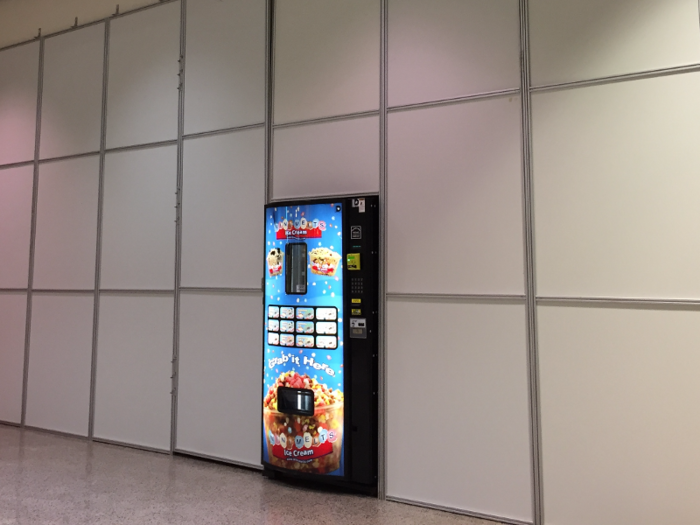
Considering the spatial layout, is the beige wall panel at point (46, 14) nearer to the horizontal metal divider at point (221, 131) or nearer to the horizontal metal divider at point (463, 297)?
the horizontal metal divider at point (221, 131)

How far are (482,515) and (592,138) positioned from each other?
2.41 meters

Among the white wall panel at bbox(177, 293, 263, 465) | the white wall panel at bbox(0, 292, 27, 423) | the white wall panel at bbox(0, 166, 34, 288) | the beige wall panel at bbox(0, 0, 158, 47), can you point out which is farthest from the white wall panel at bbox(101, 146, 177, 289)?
the beige wall panel at bbox(0, 0, 158, 47)

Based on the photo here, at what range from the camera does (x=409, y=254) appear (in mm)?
3516

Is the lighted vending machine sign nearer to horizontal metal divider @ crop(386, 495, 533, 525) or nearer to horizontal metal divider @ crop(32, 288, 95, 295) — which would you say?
horizontal metal divider @ crop(386, 495, 533, 525)

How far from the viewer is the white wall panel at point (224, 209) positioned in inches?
163

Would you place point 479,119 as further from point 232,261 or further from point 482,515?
point 482,515

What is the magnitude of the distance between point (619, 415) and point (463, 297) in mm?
1110

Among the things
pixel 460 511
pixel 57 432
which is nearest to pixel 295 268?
pixel 460 511

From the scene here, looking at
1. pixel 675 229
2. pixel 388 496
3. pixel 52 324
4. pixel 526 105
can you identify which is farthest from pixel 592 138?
pixel 52 324

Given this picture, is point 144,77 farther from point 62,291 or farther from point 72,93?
point 62,291

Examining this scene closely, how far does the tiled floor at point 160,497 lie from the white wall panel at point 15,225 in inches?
77.6

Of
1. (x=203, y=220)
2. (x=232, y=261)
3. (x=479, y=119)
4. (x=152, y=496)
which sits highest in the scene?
(x=479, y=119)

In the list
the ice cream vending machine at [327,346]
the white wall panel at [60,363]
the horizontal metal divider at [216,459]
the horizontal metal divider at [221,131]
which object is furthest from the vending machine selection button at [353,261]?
the white wall panel at [60,363]

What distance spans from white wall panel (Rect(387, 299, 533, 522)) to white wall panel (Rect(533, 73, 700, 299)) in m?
0.49
